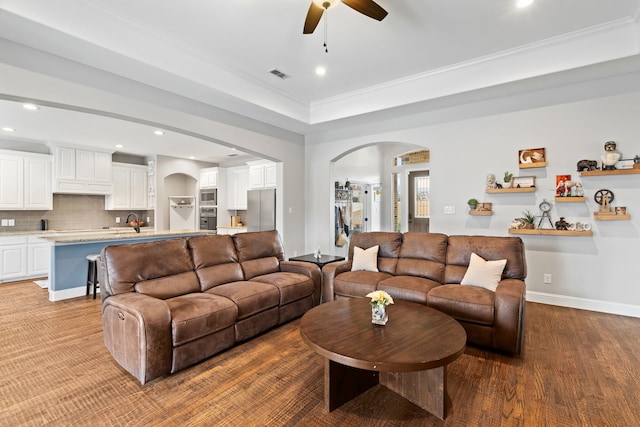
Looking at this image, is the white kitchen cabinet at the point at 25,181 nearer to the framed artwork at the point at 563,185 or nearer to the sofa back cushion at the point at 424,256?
the sofa back cushion at the point at 424,256

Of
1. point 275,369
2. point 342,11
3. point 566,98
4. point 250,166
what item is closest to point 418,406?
point 275,369

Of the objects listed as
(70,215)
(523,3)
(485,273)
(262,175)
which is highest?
(523,3)

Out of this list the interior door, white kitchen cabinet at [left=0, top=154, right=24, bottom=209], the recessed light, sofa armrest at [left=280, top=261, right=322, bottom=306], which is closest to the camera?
the recessed light

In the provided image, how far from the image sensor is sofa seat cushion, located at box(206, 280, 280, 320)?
Answer: 289 cm

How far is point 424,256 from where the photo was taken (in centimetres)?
370

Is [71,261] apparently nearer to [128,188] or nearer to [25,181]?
[25,181]

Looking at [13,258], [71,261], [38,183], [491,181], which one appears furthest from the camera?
[38,183]

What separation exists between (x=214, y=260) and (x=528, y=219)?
161 inches

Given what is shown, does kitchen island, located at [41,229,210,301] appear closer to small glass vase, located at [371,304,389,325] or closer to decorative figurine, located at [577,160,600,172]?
small glass vase, located at [371,304,389,325]

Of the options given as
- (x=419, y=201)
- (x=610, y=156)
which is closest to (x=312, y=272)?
(x=610, y=156)

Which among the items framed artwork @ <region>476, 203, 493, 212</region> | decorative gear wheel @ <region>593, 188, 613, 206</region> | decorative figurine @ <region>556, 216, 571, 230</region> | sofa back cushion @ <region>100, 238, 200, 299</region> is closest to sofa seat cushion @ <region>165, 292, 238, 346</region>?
sofa back cushion @ <region>100, 238, 200, 299</region>

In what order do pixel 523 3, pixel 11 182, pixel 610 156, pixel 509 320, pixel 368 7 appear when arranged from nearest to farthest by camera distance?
pixel 368 7, pixel 509 320, pixel 523 3, pixel 610 156, pixel 11 182

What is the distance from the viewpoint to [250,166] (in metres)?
7.35

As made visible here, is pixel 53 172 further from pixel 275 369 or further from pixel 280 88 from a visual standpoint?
pixel 275 369
